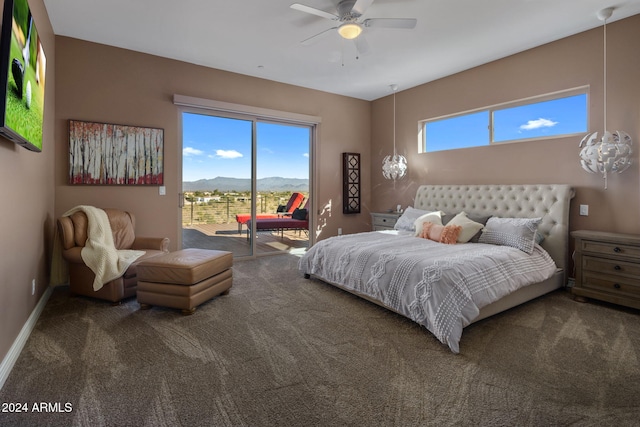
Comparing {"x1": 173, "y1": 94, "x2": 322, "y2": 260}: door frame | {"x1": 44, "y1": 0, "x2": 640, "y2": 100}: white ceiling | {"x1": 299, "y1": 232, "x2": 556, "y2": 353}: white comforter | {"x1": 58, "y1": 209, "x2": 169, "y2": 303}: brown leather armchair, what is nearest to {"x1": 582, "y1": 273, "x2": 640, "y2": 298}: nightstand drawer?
{"x1": 299, "y1": 232, "x2": 556, "y2": 353}: white comforter

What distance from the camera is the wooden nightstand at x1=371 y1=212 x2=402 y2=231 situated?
5.55 meters

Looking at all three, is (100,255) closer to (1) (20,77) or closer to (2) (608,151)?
(1) (20,77)

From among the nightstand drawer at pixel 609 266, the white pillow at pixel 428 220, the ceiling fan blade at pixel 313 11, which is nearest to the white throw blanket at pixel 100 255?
the ceiling fan blade at pixel 313 11

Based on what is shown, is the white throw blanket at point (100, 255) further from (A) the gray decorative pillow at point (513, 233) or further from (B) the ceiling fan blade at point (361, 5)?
(A) the gray decorative pillow at point (513, 233)

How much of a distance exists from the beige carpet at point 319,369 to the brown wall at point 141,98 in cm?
148

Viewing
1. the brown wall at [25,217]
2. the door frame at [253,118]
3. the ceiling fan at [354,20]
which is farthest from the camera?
the door frame at [253,118]

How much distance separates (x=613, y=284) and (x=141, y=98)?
5656 mm

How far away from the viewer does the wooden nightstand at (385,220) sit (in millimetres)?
5547

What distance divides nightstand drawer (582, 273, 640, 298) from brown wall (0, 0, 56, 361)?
474cm

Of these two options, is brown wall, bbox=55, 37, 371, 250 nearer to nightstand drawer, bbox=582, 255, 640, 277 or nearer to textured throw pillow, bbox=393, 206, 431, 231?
textured throw pillow, bbox=393, 206, 431, 231

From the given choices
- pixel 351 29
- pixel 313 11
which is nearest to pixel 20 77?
pixel 313 11

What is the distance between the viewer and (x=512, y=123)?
447cm

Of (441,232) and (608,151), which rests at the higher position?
(608,151)

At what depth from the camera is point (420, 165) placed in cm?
566
